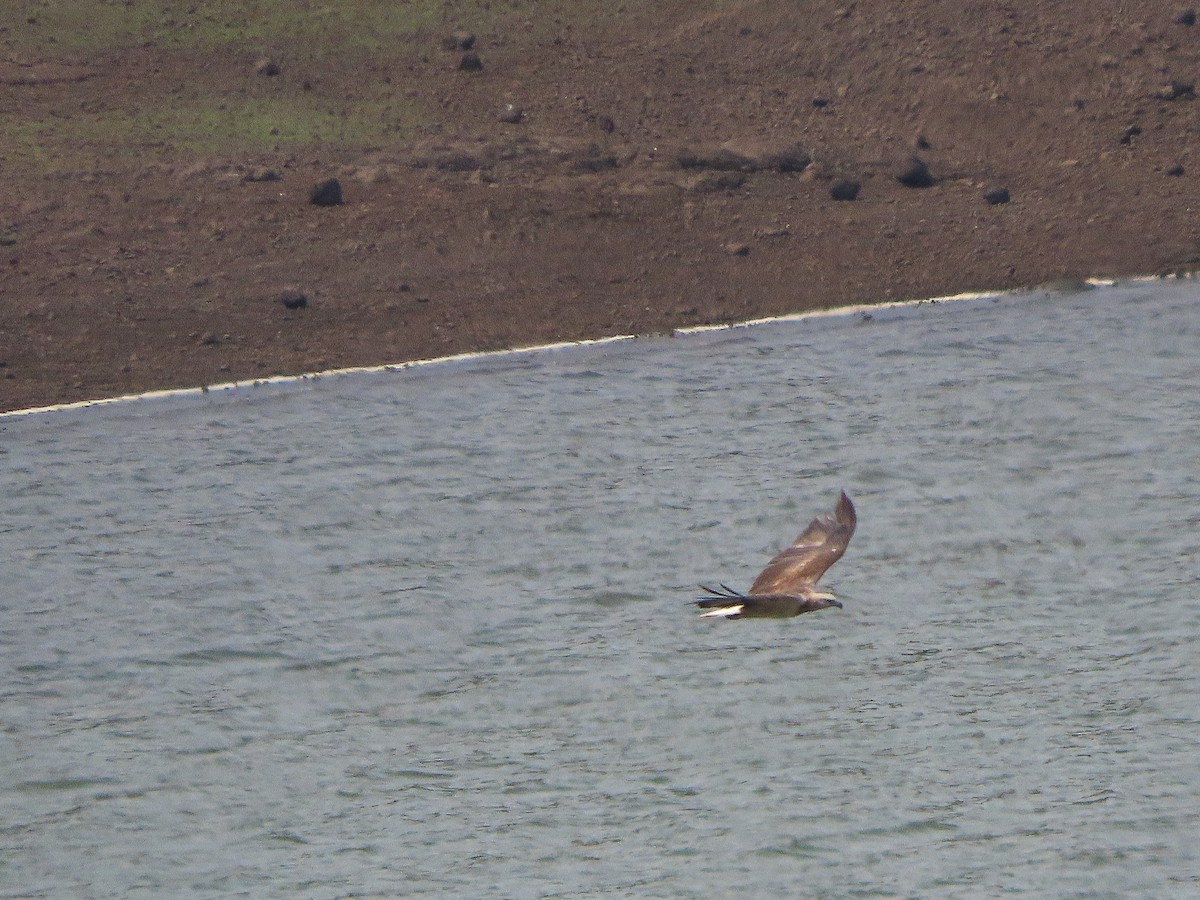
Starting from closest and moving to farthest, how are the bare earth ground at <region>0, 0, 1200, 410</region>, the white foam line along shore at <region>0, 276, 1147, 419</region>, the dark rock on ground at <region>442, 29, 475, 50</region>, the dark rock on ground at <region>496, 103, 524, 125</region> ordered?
the white foam line along shore at <region>0, 276, 1147, 419</region>, the bare earth ground at <region>0, 0, 1200, 410</region>, the dark rock on ground at <region>496, 103, 524, 125</region>, the dark rock on ground at <region>442, 29, 475, 50</region>

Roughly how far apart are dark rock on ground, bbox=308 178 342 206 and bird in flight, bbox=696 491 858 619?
30.8ft

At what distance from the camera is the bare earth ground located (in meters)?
17.6

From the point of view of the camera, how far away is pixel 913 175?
66.5 feet

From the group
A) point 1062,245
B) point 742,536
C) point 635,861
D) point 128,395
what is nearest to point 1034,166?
point 1062,245

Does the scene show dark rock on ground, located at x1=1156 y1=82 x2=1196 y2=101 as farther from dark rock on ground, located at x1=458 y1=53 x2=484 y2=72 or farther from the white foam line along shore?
dark rock on ground, located at x1=458 y1=53 x2=484 y2=72

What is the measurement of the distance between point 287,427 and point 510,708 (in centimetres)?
511

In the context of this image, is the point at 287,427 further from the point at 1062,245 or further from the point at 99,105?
the point at 1062,245

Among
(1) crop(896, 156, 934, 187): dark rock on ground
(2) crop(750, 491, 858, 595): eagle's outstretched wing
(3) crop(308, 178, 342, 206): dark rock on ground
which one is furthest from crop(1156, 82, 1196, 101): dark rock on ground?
(2) crop(750, 491, 858, 595): eagle's outstretched wing

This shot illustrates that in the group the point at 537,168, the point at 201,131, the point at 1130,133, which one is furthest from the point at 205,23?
the point at 1130,133

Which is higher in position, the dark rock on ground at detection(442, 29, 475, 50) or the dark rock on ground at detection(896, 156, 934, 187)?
the dark rock on ground at detection(442, 29, 475, 50)

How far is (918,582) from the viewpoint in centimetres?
1296

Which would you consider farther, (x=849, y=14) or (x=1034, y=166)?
(x=849, y=14)

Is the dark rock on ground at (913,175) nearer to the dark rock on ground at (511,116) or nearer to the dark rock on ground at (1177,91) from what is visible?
the dark rock on ground at (1177,91)

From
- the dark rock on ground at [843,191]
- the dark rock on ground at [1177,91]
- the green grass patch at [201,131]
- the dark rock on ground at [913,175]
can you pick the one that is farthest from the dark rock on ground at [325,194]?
the dark rock on ground at [1177,91]
